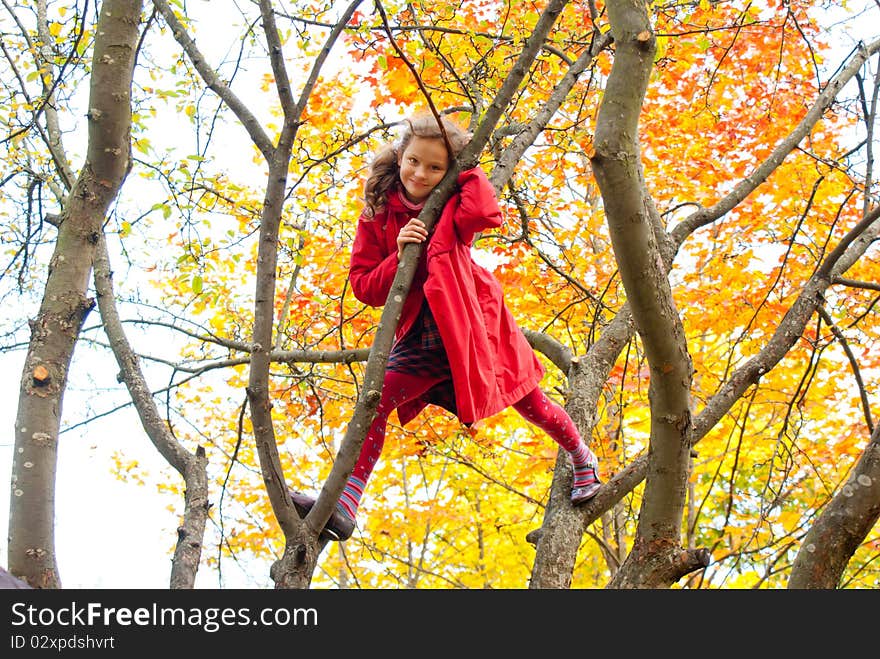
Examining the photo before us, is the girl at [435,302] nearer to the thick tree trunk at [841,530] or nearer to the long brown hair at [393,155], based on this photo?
the long brown hair at [393,155]

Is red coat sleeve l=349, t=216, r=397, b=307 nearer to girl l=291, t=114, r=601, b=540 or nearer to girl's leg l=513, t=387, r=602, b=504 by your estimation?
girl l=291, t=114, r=601, b=540

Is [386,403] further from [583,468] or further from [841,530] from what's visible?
[841,530]

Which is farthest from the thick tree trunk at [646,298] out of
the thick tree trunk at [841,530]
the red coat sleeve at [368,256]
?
the red coat sleeve at [368,256]

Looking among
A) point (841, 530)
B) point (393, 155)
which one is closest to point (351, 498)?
point (393, 155)

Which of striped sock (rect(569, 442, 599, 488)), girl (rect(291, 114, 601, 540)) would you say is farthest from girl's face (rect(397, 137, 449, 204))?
striped sock (rect(569, 442, 599, 488))

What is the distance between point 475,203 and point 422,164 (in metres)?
0.35

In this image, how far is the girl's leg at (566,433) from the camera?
3102 mm

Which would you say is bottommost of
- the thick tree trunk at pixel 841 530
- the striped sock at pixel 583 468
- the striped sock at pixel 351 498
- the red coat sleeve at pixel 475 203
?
the thick tree trunk at pixel 841 530

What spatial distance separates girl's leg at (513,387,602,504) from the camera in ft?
10.2

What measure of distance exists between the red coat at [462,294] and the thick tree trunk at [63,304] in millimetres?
827

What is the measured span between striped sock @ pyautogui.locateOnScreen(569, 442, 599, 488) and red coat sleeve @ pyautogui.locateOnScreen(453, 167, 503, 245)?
142cm

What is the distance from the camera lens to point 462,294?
2.61 m

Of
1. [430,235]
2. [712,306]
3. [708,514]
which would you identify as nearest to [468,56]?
[430,235]
